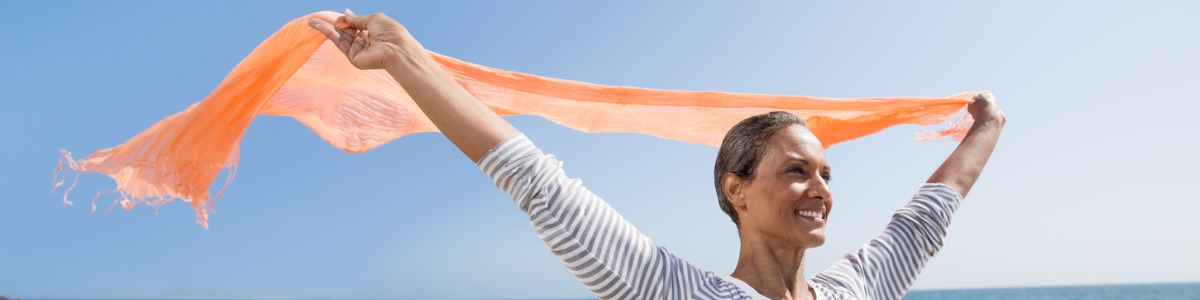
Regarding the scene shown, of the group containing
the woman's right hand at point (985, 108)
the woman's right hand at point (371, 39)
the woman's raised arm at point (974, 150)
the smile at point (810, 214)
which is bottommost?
the smile at point (810, 214)

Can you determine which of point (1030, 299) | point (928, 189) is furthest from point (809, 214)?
point (1030, 299)

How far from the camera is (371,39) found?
203 cm

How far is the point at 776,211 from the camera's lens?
6.65 feet

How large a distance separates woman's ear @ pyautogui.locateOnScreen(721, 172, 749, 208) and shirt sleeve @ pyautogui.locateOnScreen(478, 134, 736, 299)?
1.06 feet

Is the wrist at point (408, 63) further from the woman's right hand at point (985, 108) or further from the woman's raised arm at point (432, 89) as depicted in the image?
the woman's right hand at point (985, 108)

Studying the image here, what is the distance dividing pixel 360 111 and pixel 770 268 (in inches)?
70.7

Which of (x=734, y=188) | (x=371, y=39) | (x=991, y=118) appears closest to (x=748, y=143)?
(x=734, y=188)

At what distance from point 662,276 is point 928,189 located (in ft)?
3.72

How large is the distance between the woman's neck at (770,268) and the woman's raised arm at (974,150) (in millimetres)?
830

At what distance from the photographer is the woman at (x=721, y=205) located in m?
1.75

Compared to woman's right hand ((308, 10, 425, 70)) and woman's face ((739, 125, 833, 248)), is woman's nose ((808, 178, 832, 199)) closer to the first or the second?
woman's face ((739, 125, 833, 248))

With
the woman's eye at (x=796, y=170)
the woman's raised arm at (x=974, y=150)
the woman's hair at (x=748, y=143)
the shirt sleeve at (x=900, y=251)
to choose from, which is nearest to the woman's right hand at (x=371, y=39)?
the woman's hair at (x=748, y=143)

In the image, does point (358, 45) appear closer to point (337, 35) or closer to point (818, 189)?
point (337, 35)

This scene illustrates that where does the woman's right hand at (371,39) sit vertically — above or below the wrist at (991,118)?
below
